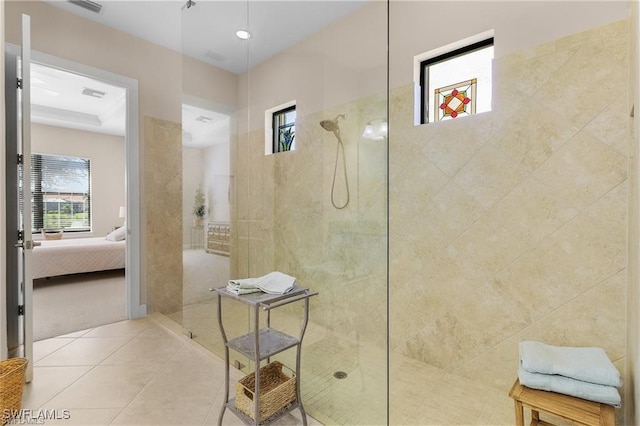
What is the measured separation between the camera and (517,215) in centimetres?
182

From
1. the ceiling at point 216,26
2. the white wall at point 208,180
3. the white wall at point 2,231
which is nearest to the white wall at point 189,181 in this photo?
the white wall at point 208,180

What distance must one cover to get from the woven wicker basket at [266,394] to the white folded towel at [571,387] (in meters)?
1.05

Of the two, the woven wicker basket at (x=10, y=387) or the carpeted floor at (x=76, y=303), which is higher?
the woven wicker basket at (x=10, y=387)

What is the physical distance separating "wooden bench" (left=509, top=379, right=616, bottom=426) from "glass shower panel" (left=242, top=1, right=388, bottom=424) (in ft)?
1.98

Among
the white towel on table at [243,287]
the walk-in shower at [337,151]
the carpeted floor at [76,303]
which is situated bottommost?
the carpeted floor at [76,303]

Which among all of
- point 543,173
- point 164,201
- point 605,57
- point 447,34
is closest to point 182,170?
point 164,201

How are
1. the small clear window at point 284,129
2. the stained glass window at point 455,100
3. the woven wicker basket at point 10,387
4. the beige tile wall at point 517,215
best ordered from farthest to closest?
the small clear window at point 284,129, the stained glass window at point 455,100, the woven wicker basket at point 10,387, the beige tile wall at point 517,215

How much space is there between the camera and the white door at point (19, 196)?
206 centimetres

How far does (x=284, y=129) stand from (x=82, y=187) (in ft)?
21.6

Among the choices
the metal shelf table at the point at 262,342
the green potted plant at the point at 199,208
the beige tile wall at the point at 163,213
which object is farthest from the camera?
the beige tile wall at the point at 163,213

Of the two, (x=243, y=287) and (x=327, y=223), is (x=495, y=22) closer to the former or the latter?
(x=327, y=223)

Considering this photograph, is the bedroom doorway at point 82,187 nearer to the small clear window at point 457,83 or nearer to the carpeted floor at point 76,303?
the carpeted floor at point 76,303

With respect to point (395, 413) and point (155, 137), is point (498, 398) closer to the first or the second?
point (395, 413)

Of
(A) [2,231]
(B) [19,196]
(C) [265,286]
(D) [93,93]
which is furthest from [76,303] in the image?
(C) [265,286]
